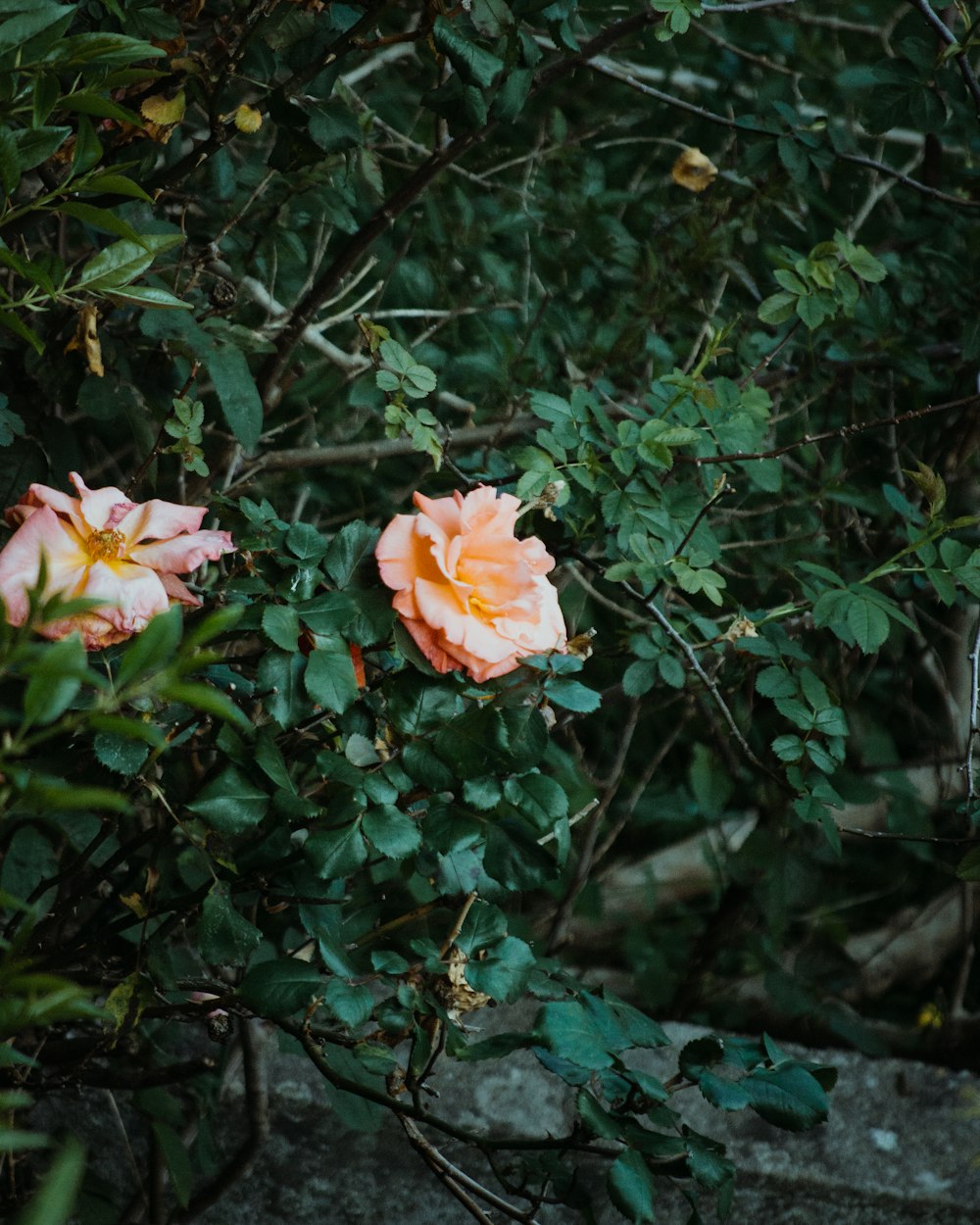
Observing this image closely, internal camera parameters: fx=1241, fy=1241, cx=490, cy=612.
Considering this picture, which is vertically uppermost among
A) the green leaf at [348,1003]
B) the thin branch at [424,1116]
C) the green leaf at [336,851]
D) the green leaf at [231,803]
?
the green leaf at [231,803]

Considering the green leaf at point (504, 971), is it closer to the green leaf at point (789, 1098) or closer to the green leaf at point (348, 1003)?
the green leaf at point (348, 1003)

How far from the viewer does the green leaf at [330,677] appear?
0.79m

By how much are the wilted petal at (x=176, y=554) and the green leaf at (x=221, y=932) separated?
0.23 metres

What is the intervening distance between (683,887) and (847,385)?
0.96 meters

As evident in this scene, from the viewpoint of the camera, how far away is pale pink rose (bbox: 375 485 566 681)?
31.5 inches

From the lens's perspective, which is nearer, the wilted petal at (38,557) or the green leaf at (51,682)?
the green leaf at (51,682)

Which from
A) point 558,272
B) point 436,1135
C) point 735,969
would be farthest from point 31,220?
point 735,969

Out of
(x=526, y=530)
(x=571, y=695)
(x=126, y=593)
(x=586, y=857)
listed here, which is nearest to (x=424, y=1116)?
(x=571, y=695)

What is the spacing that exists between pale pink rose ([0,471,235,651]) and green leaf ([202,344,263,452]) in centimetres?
28

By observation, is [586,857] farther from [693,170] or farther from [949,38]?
[949,38]

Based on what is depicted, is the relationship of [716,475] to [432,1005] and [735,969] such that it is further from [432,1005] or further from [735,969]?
[735,969]

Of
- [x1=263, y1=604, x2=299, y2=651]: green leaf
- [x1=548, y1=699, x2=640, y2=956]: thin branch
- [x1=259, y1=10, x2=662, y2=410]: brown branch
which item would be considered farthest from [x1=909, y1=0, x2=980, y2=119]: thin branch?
[x1=263, y1=604, x2=299, y2=651]: green leaf

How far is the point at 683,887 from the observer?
214 centimetres

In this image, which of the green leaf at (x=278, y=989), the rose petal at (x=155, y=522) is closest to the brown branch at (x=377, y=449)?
the rose petal at (x=155, y=522)
